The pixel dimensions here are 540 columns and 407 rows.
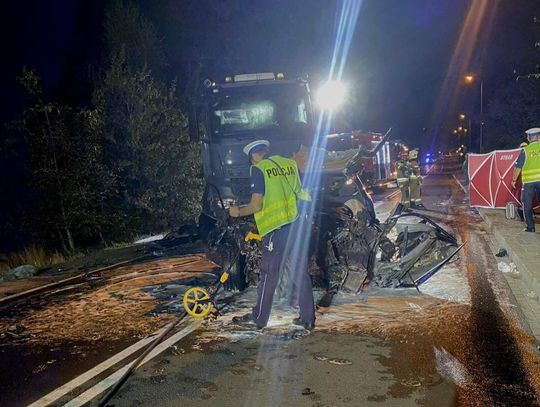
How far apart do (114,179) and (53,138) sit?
177cm

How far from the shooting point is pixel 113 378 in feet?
13.7

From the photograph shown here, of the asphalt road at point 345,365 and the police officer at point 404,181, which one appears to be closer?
the asphalt road at point 345,365

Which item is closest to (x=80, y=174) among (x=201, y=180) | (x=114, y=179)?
(x=114, y=179)

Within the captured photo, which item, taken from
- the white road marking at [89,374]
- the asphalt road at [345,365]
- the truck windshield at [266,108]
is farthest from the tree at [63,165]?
the white road marking at [89,374]

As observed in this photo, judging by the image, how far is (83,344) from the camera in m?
5.05

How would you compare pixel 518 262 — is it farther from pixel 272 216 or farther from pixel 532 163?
pixel 272 216

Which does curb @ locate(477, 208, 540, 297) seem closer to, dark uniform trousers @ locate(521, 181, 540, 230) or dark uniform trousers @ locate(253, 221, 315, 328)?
dark uniform trousers @ locate(521, 181, 540, 230)

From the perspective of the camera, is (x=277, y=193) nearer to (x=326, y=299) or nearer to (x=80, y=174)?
(x=326, y=299)

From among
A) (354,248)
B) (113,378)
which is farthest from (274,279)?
(113,378)

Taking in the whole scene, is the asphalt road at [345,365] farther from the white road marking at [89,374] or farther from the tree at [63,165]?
the tree at [63,165]

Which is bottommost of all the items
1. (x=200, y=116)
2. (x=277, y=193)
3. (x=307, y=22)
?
(x=277, y=193)

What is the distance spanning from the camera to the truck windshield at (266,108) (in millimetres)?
9562

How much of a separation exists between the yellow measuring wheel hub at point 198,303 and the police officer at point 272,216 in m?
0.71

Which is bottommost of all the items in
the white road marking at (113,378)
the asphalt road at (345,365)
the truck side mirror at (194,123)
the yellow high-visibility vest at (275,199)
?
the asphalt road at (345,365)
